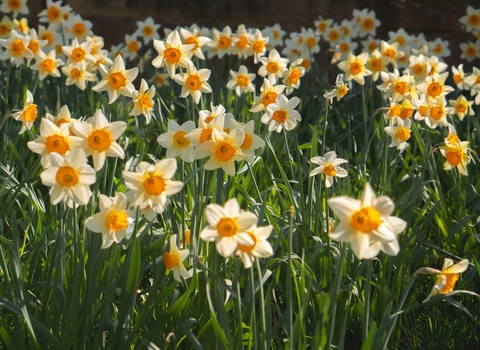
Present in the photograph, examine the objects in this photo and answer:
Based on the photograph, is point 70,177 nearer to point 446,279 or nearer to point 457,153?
point 446,279

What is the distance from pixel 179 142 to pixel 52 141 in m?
0.35

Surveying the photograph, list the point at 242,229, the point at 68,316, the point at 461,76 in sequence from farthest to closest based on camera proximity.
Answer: the point at 461,76 < the point at 68,316 < the point at 242,229

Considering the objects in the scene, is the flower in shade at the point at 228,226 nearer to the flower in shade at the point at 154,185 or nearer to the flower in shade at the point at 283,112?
the flower in shade at the point at 154,185

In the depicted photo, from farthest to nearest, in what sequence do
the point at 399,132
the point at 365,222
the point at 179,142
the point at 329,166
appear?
the point at 399,132 → the point at 329,166 → the point at 179,142 → the point at 365,222

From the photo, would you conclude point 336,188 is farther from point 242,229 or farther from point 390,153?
point 242,229

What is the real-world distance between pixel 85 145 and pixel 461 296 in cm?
143

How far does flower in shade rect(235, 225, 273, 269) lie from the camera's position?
1.25 meters

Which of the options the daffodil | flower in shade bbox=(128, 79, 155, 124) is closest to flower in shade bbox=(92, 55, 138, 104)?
flower in shade bbox=(128, 79, 155, 124)

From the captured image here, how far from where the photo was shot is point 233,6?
528 centimetres

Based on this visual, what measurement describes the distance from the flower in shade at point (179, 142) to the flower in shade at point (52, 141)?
29cm

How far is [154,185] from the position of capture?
4.34 ft

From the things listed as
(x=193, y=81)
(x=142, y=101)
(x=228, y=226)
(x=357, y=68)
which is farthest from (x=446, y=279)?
(x=357, y=68)

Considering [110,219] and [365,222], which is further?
[110,219]

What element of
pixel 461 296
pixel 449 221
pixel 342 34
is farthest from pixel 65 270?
pixel 342 34
